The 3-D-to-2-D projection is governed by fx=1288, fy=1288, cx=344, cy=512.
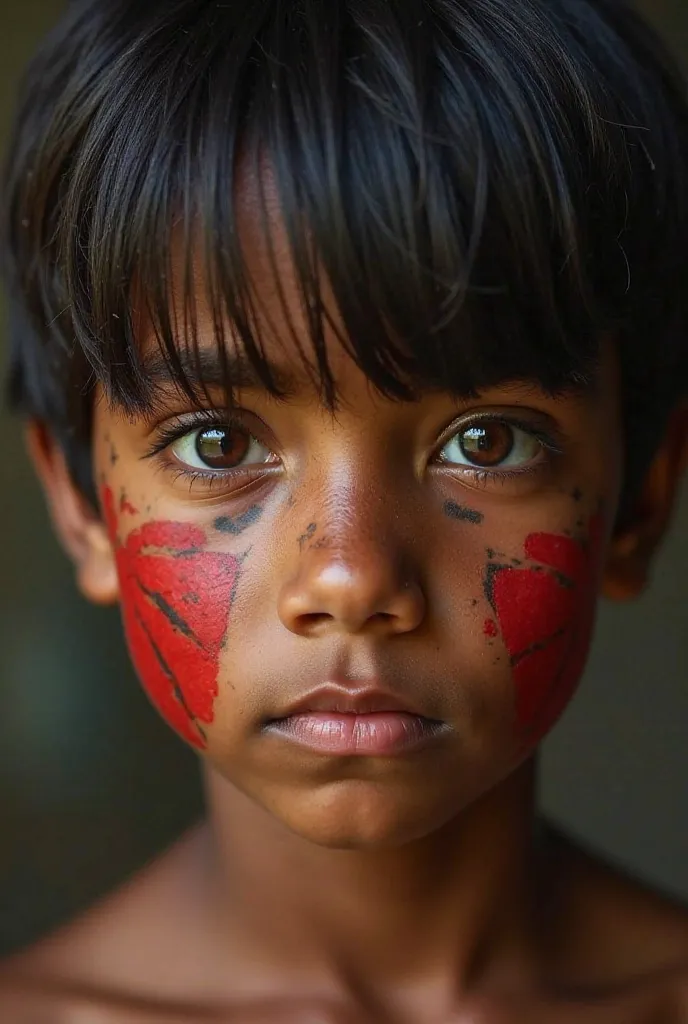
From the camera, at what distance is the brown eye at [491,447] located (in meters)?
0.97

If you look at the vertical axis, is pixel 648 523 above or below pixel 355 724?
above

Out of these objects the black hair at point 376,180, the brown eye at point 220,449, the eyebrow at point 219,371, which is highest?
the black hair at point 376,180

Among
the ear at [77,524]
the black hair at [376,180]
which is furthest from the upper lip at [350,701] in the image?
the ear at [77,524]

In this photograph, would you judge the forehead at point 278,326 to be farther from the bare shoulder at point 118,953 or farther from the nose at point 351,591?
the bare shoulder at point 118,953

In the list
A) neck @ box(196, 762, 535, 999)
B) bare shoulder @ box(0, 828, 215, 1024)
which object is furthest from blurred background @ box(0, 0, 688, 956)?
neck @ box(196, 762, 535, 999)

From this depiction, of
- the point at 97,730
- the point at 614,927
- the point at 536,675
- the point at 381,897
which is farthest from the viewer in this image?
the point at 97,730

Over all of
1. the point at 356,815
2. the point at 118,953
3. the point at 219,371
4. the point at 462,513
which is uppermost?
the point at 219,371

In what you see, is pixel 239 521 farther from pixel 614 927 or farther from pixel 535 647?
pixel 614 927

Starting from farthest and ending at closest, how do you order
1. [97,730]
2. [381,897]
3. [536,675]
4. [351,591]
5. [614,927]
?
[97,730] < [614,927] < [381,897] < [536,675] < [351,591]

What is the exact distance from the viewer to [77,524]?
1.24 metres

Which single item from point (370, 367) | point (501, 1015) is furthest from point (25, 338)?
point (501, 1015)

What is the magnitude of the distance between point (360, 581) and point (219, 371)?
0.18 m

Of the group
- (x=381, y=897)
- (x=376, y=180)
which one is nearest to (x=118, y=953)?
(x=381, y=897)

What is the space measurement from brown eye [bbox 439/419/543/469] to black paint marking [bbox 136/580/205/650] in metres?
0.23
